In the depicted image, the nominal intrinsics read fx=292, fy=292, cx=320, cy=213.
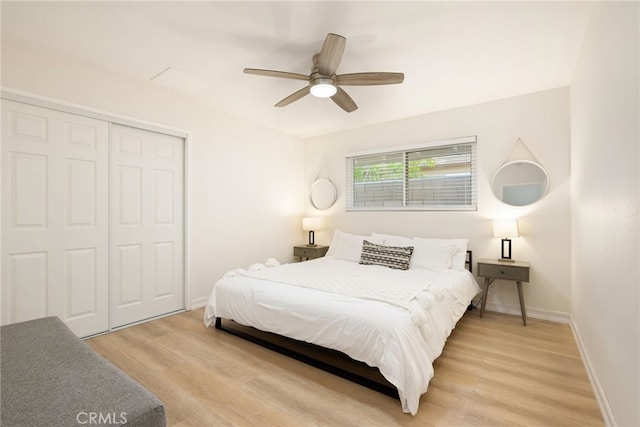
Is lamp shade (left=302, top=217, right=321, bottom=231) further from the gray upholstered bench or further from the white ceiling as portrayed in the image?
the gray upholstered bench

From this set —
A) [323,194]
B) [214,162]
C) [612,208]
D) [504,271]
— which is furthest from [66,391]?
[323,194]

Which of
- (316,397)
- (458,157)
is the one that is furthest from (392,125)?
(316,397)

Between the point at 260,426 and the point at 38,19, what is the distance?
3.16 m

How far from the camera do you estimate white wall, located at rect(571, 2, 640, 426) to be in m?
1.27

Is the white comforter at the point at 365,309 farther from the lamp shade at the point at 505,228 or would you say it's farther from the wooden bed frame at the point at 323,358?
the lamp shade at the point at 505,228

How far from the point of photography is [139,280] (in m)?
3.20

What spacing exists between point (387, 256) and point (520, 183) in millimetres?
1759

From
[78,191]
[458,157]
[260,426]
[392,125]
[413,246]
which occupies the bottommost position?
[260,426]

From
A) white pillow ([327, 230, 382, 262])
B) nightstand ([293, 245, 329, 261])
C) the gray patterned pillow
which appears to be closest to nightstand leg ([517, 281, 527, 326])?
the gray patterned pillow

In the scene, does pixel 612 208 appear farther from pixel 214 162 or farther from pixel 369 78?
pixel 214 162

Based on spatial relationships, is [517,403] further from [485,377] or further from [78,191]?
[78,191]

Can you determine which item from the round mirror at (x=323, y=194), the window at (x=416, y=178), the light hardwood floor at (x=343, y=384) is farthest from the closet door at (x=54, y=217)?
the window at (x=416, y=178)

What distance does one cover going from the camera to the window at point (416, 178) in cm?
379

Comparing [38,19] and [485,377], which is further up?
[38,19]
